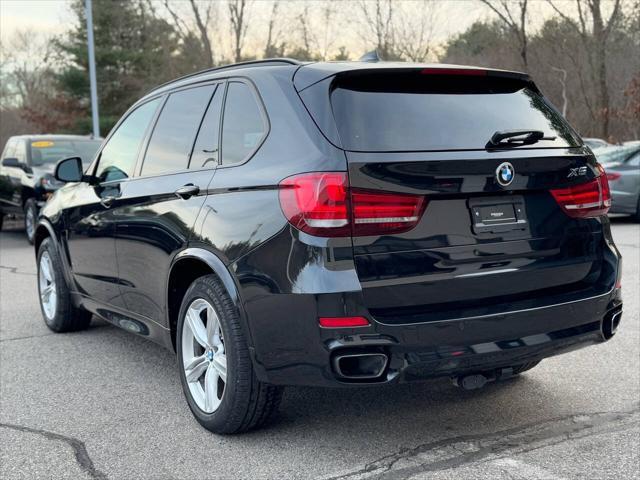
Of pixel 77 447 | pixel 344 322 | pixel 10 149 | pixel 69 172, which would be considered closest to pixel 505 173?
pixel 344 322

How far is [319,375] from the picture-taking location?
3.14 meters

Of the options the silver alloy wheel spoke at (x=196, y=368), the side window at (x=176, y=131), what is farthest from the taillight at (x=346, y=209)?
the side window at (x=176, y=131)

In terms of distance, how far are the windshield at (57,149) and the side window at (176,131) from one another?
9102 millimetres

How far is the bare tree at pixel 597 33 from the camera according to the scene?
2853cm

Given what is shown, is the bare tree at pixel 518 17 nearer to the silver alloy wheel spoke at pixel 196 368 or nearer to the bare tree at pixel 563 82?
the bare tree at pixel 563 82

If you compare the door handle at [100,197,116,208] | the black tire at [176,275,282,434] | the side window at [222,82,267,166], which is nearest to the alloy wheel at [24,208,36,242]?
the door handle at [100,197,116,208]

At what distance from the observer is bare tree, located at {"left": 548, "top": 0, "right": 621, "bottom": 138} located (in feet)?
93.6

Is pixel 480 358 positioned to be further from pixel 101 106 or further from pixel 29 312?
pixel 101 106

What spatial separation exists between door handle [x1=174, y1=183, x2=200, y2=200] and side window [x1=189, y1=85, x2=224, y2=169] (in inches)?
5.0

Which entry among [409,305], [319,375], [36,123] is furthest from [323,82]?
[36,123]

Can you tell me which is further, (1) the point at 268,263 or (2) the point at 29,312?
(2) the point at 29,312

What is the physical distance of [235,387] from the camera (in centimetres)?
347

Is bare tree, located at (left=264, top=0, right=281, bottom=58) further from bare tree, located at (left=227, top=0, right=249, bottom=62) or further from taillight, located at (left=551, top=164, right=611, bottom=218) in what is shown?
taillight, located at (left=551, top=164, right=611, bottom=218)

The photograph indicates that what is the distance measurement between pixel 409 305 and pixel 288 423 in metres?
1.10
